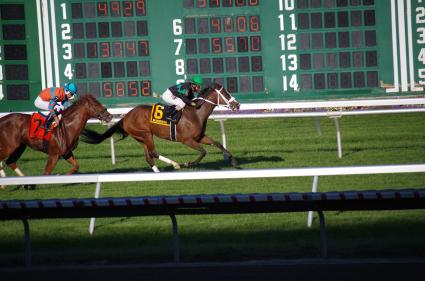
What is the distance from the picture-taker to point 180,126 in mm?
11148

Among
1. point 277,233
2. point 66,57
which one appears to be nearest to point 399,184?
point 277,233

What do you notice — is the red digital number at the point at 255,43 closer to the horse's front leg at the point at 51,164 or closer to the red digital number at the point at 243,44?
the red digital number at the point at 243,44

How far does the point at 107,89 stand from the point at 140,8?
4.71 ft

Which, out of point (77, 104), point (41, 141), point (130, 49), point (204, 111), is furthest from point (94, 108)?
point (130, 49)

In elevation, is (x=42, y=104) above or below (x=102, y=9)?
below

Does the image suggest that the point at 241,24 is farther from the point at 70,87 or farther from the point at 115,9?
the point at 70,87

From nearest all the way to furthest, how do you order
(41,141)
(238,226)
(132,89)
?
(238,226), (41,141), (132,89)

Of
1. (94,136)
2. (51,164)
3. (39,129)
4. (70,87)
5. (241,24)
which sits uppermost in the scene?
(241,24)

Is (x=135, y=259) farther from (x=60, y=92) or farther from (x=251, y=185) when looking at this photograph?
(x=60, y=92)

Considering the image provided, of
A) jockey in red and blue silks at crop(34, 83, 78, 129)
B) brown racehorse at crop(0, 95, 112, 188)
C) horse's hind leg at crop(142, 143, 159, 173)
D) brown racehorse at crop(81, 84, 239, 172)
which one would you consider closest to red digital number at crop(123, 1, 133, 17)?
brown racehorse at crop(81, 84, 239, 172)

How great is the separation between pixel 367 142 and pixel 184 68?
140 inches

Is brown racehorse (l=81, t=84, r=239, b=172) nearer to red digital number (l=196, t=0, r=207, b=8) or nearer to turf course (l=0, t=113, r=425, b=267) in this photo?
turf course (l=0, t=113, r=425, b=267)

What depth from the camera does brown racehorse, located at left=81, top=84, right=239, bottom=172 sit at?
11078mm

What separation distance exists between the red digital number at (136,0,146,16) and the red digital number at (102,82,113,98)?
1249 mm
